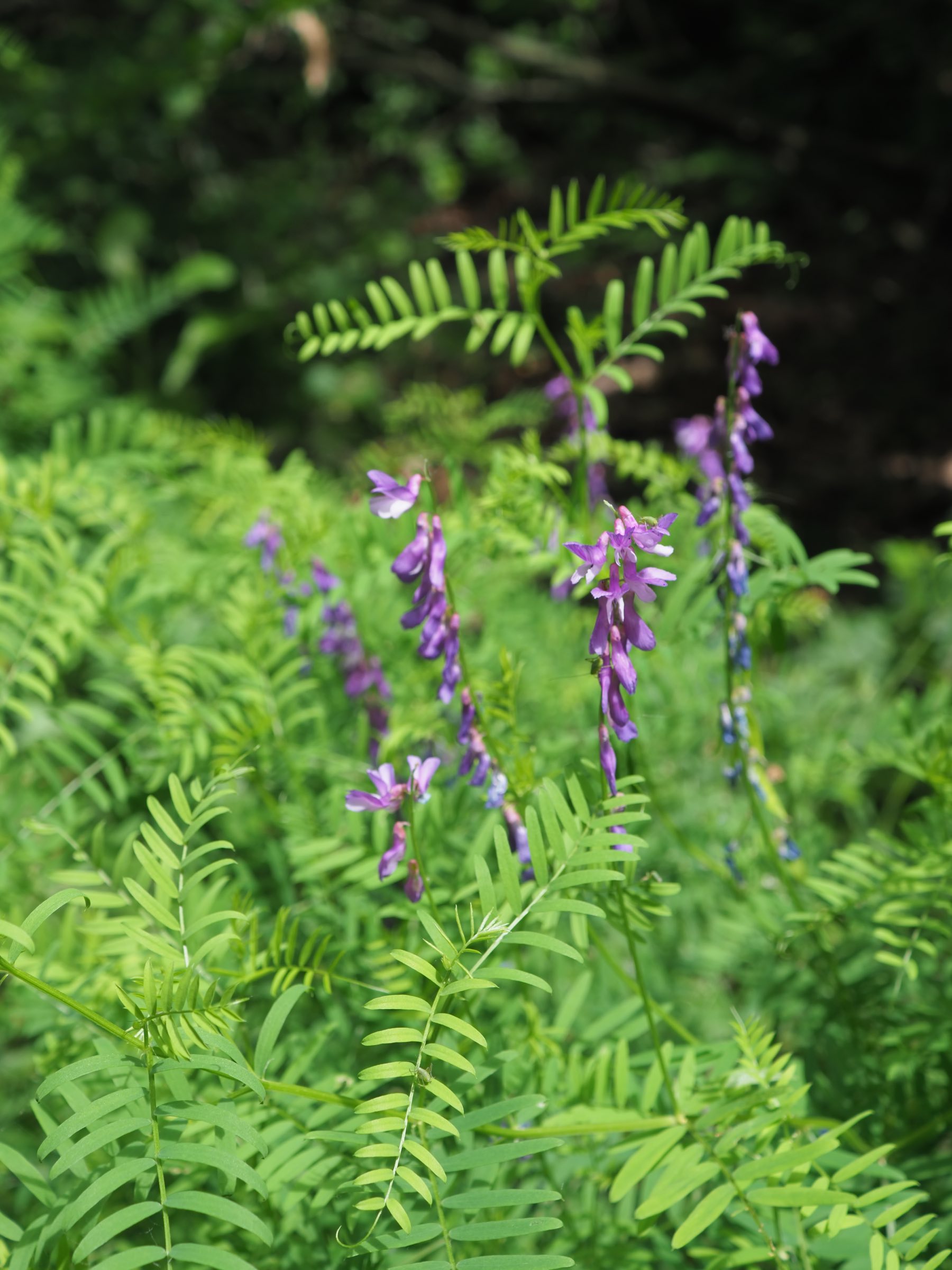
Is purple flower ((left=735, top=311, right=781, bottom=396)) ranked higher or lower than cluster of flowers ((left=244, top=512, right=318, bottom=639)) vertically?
higher

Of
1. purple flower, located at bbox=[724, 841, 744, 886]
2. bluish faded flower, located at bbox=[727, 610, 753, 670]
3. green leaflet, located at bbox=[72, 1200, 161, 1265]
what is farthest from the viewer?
purple flower, located at bbox=[724, 841, 744, 886]

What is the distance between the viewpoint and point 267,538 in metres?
1.69

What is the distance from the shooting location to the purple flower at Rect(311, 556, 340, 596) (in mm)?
1579

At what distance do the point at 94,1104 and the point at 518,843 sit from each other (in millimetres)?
521

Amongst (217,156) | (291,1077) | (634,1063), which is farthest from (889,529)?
(217,156)

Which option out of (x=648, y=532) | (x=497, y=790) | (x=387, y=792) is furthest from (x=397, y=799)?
(x=648, y=532)

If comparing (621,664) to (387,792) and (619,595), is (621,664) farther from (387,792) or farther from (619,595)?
(387,792)

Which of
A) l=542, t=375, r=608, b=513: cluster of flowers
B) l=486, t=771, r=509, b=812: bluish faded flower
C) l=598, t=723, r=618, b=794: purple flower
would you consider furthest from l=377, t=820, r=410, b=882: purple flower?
l=542, t=375, r=608, b=513: cluster of flowers

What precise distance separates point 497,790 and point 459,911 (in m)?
0.20

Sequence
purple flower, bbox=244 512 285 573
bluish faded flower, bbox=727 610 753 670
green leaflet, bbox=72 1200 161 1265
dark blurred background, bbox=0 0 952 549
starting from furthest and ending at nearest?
dark blurred background, bbox=0 0 952 549 < purple flower, bbox=244 512 285 573 < bluish faded flower, bbox=727 610 753 670 < green leaflet, bbox=72 1200 161 1265

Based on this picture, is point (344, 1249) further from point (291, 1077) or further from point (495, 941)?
point (495, 941)

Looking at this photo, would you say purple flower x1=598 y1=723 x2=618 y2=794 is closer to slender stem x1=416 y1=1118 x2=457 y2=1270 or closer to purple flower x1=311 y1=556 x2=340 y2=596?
slender stem x1=416 y1=1118 x2=457 y2=1270

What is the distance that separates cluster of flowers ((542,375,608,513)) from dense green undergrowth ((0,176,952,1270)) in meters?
0.04

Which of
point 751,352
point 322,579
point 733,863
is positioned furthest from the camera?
point 322,579
